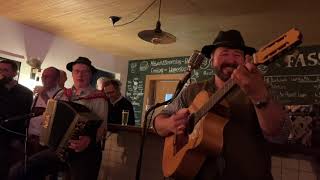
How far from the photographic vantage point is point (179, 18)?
4.11 metres

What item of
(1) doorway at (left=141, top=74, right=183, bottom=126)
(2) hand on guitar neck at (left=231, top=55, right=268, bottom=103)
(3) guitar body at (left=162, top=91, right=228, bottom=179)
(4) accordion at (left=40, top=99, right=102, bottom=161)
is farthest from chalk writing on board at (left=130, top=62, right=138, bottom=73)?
(2) hand on guitar neck at (left=231, top=55, right=268, bottom=103)

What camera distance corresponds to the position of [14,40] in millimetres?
4848

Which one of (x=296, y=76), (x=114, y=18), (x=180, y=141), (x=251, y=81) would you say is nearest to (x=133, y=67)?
(x=114, y=18)

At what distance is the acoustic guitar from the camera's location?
4.69 feet

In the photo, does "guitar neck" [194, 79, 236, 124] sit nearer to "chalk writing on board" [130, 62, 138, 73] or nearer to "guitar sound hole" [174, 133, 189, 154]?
"guitar sound hole" [174, 133, 189, 154]

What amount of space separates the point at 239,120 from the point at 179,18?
284 centimetres

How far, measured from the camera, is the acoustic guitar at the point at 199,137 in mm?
1431

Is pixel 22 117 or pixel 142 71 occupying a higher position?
pixel 142 71

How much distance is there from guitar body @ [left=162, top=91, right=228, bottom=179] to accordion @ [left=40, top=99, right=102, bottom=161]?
88 cm

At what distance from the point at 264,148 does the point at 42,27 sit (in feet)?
14.3

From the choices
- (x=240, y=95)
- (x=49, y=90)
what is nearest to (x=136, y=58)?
(x=49, y=90)

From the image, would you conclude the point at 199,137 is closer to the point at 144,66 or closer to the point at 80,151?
the point at 80,151

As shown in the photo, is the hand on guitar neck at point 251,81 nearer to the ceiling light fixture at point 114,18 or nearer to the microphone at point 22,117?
the microphone at point 22,117

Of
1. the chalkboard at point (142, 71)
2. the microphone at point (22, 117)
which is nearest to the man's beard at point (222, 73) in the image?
the microphone at point (22, 117)
